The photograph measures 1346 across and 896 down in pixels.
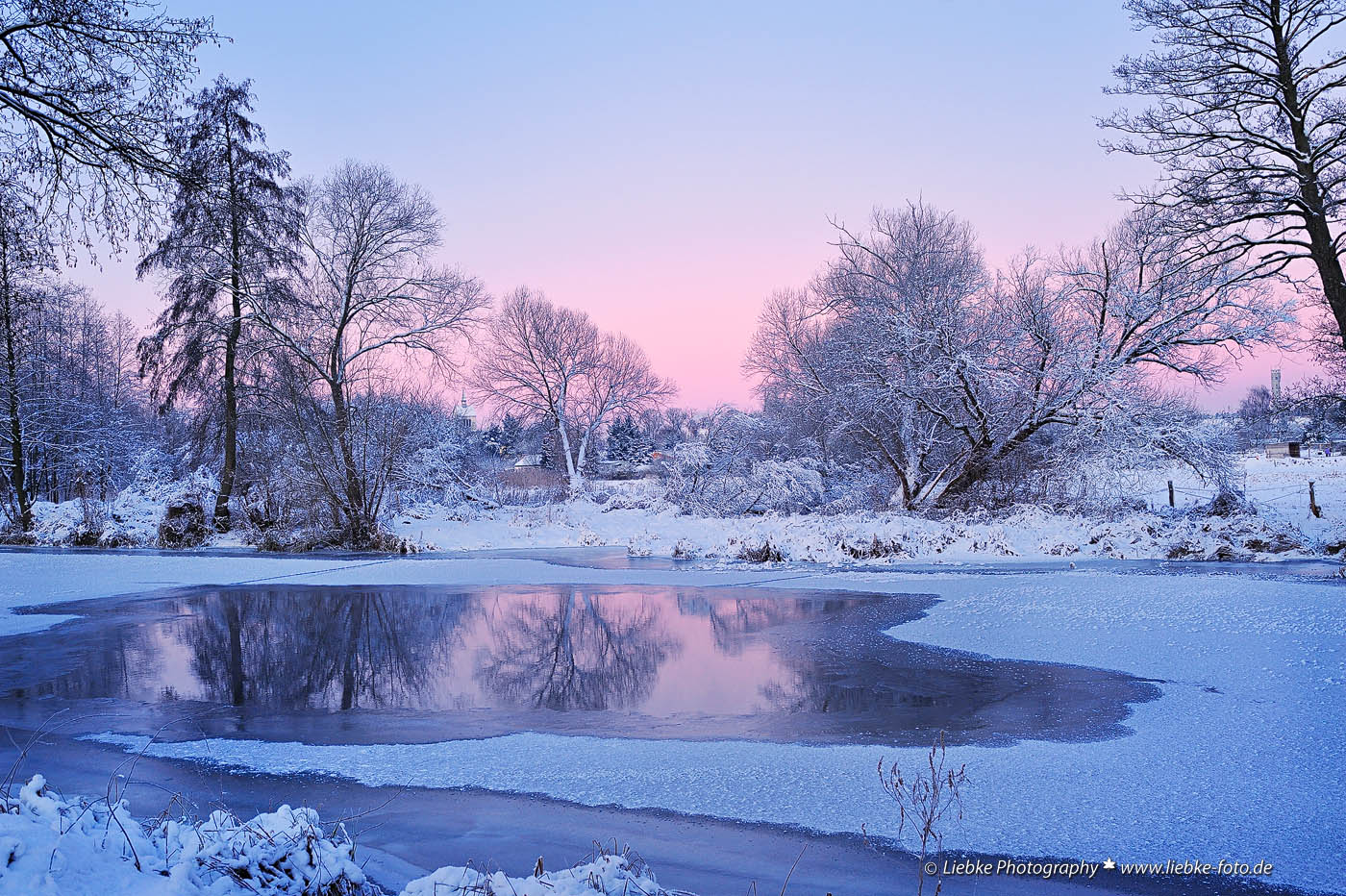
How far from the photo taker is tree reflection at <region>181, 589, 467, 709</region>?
24.4 ft

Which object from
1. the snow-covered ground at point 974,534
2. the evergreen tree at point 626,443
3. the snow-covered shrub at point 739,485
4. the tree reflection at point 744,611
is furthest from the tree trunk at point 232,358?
the evergreen tree at point 626,443

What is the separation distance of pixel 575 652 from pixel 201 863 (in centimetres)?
602

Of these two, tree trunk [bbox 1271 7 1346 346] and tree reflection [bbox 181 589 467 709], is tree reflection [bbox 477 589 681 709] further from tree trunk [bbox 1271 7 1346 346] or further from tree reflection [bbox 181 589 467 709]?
tree trunk [bbox 1271 7 1346 346]

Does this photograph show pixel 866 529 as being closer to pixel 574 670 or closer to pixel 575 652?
pixel 575 652

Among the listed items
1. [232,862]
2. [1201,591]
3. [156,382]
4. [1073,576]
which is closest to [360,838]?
[232,862]

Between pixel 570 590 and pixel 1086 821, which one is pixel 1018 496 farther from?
pixel 1086 821

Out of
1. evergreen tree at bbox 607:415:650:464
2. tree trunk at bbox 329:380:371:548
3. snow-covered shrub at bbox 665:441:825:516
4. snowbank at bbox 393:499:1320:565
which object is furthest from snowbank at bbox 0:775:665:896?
evergreen tree at bbox 607:415:650:464

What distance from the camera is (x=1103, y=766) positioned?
16.0ft

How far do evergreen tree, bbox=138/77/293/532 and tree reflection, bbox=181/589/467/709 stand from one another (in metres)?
13.4

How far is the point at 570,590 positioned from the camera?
44.7ft

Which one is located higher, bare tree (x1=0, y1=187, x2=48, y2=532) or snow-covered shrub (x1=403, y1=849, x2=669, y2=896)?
bare tree (x1=0, y1=187, x2=48, y2=532)

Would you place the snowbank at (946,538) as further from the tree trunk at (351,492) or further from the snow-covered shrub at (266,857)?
the snow-covered shrub at (266,857)

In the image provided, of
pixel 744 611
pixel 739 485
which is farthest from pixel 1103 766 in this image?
pixel 739 485

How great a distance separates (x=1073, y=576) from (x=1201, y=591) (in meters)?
2.20
